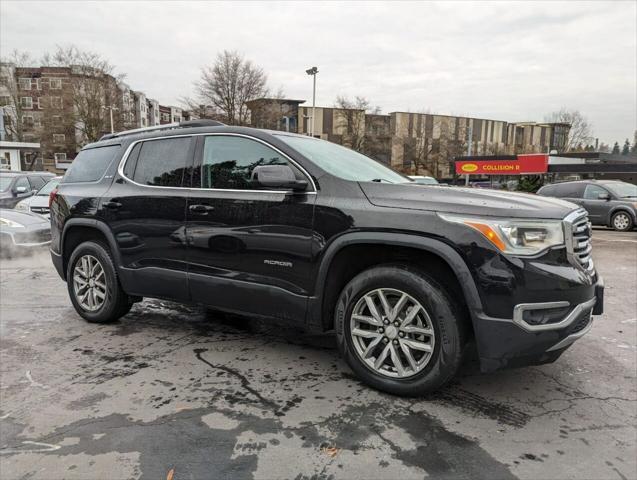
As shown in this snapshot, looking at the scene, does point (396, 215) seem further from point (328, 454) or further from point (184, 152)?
point (184, 152)

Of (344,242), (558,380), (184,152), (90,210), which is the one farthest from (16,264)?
(558,380)

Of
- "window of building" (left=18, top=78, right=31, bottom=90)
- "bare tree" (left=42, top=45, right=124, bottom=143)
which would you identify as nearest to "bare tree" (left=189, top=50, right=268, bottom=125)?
"bare tree" (left=42, top=45, right=124, bottom=143)

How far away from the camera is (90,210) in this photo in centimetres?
447

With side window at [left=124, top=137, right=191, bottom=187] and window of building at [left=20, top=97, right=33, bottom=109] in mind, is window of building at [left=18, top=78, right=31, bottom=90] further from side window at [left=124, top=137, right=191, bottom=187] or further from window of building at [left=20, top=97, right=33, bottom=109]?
side window at [left=124, top=137, right=191, bottom=187]

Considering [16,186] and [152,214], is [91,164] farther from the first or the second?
[16,186]

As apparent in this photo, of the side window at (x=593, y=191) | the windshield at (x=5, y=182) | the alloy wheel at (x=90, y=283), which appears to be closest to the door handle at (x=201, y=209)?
the alloy wheel at (x=90, y=283)

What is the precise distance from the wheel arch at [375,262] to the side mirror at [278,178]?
0.49 meters

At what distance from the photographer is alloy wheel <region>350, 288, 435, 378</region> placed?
2918 millimetres

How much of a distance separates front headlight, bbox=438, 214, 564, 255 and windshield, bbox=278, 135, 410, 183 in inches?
40.6

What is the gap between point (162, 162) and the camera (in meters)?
4.13

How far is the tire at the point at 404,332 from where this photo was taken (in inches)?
110

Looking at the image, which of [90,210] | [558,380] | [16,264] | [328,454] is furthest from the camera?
[16,264]

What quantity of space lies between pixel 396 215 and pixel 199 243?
1.66m

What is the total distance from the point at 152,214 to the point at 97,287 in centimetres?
117
